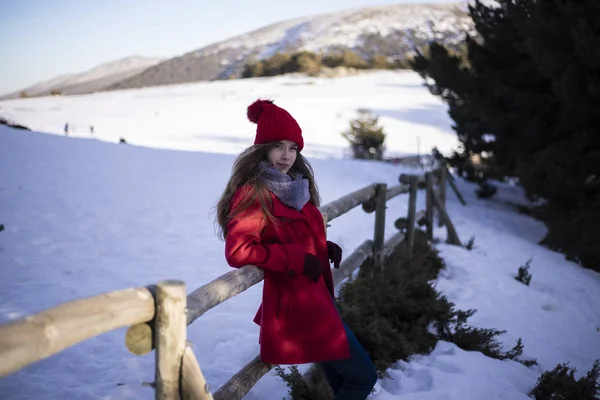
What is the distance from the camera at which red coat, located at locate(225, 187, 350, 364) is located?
84.4 inches

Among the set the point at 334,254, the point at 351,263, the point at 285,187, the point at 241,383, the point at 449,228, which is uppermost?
the point at 285,187

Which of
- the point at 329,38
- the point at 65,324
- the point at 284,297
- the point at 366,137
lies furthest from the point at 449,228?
the point at 329,38

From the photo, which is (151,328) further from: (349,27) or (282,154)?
(349,27)

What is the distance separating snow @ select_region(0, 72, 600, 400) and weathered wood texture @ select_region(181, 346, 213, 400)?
5.08ft

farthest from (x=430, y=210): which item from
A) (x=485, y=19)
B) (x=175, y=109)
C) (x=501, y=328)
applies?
(x=175, y=109)

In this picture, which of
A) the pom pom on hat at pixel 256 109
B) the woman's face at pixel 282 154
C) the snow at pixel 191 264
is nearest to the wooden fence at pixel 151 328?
the woman's face at pixel 282 154

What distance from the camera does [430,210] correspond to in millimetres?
8008

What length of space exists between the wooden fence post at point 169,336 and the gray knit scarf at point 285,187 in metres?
0.78

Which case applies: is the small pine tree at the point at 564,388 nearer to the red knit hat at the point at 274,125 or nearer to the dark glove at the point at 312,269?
the dark glove at the point at 312,269

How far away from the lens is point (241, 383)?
2.43 m

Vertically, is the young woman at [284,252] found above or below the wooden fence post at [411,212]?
above

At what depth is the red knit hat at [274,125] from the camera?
2.42 metres

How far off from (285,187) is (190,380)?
3.25 feet

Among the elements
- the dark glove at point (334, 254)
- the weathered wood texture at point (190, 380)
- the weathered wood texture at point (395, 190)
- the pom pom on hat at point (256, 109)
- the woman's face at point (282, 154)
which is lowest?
the weathered wood texture at point (395, 190)
